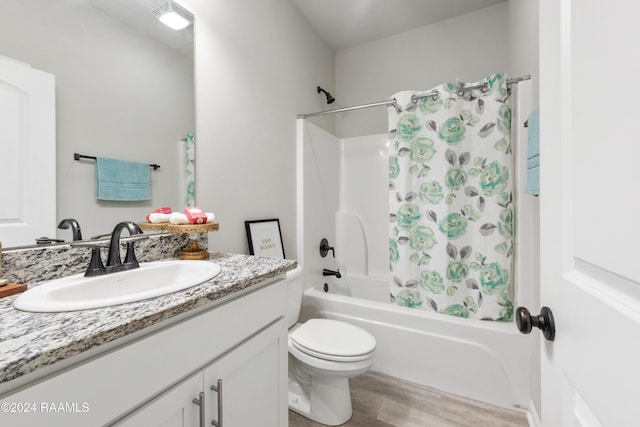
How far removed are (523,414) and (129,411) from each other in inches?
71.4

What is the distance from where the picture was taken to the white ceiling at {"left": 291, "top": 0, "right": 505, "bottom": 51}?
2.04 m

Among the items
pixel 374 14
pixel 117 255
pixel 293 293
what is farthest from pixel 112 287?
pixel 374 14

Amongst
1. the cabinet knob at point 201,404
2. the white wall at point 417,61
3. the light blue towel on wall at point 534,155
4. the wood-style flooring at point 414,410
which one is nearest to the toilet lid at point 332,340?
the wood-style flooring at point 414,410

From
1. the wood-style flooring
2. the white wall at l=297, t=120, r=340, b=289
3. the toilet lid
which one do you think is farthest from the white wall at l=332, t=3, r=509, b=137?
the wood-style flooring

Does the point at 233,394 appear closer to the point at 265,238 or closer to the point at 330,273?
the point at 265,238

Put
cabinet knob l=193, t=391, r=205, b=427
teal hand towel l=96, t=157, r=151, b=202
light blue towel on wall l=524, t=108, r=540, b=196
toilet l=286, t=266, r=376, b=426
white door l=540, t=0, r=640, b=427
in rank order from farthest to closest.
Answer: toilet l=286, t=266, r=376, b=426, light blue towel on wall l=524, t=108, r=540, b=196, teal hand towel l=96, t=157, r=151, b=202, cabinet knob l=193, t=391, r=205, b=427, white door l=540, t=0, r=640, b=427

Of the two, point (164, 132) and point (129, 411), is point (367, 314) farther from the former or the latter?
point (164, 132)

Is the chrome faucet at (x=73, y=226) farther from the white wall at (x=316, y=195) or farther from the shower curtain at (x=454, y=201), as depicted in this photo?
the shower curtain at (x=454, y=201)

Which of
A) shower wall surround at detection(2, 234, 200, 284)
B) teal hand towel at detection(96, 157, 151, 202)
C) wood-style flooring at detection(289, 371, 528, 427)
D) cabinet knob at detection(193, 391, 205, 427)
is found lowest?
wood-style flooring at detection(289, 371, 528, 427)

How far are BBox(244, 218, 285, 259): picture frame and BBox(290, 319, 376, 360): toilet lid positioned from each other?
0.50m

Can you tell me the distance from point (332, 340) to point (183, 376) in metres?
0.89

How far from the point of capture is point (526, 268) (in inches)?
57.7

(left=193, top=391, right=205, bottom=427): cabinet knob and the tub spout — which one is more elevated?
(left=193, top=391, right=205, bottom=427): cabinet knob

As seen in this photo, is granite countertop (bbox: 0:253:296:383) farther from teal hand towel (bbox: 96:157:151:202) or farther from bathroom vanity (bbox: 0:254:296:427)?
teal hand towel (bbox: 96:157:151:202)
